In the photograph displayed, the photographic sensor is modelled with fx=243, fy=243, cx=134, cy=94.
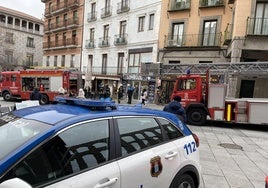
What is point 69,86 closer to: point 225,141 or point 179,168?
point 225,141

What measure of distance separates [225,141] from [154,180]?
6804mm

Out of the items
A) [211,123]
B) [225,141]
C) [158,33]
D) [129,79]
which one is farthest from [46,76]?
[225,141]

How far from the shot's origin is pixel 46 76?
64.6 ft

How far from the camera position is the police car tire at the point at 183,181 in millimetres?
3205

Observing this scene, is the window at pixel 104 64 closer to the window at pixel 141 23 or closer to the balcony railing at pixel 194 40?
the window at pixel 141 23

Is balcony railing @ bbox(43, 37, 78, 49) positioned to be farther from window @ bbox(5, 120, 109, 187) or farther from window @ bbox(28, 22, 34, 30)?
window @ bbox(5, 120, 109, 187)

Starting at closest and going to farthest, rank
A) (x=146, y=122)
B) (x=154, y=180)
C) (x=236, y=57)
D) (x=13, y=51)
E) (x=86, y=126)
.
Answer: (x=86, y=126) → (x=154, y=180) → (x=146, y=122) → (x=236, y=57) → (x=13, y=51)

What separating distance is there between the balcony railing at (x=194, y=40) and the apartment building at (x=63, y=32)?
1564cm

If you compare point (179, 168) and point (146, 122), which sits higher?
point (146, 122)

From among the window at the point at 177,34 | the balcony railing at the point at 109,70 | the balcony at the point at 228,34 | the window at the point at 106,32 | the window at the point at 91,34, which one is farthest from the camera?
the window at the point at 91,34

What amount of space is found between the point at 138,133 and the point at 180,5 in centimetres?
2040

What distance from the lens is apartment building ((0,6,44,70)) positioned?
4682cm

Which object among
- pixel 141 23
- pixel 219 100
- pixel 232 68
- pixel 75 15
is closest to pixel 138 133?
pixel 219 100

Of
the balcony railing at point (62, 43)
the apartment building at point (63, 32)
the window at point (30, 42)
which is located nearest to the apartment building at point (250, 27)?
the apartment building at point (63, 32)
